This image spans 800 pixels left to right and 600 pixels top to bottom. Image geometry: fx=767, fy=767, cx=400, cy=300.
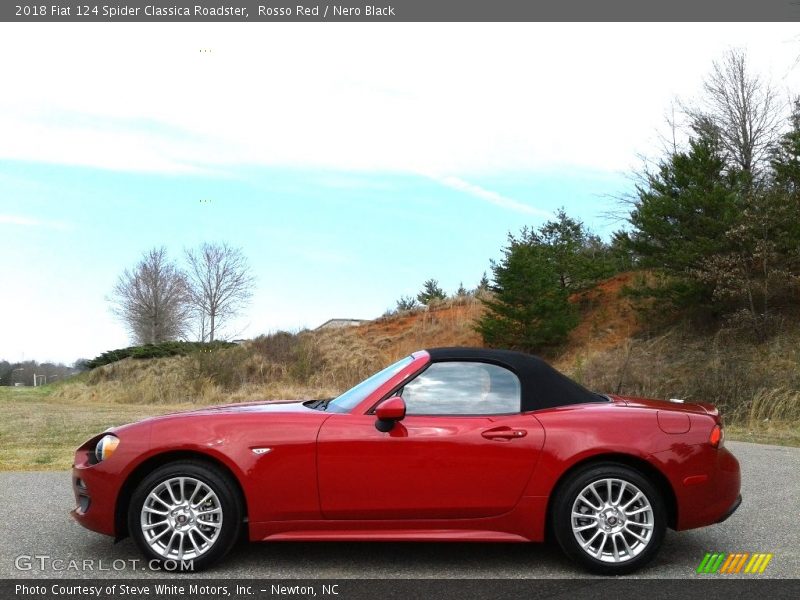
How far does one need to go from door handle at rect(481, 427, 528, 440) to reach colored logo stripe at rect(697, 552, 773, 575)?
1.41 metres

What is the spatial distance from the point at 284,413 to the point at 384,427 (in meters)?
0.69

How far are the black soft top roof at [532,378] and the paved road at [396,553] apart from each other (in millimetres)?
1038

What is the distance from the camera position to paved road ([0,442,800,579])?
4.71m

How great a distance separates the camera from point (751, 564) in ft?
16.1

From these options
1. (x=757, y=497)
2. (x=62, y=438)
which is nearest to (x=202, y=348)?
(x=62, y=438)

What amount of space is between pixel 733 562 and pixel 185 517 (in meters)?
3.49

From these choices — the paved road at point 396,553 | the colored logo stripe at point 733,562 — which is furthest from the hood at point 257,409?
the colored logo stripe at point 733,562

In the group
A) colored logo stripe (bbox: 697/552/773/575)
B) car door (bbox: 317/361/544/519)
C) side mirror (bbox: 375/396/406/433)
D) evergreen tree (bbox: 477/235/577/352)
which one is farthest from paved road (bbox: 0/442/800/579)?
evergreen tree (bbox: 477/235/577/352)

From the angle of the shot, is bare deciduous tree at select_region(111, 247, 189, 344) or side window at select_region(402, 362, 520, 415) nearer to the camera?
side window at select_region(402, 362, 520, 415)

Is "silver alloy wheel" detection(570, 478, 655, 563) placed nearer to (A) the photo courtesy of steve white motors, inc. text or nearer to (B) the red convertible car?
(B) the red convertible car

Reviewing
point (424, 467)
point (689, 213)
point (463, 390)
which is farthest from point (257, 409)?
point (689, 213)

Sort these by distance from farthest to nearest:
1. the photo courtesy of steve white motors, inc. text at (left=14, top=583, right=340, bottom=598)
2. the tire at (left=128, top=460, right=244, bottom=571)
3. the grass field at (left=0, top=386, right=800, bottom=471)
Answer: the grass field at (left=0, top=386, right=800, bottom=471), the tire at (left=128, top=460, right=244, bottom=571), the photo courtesy of steve white motors, inc. text at (left=14, top=583, right=340, bottom=598)

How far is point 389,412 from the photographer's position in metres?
4.64

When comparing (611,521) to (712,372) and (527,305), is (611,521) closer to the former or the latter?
(712,372)
